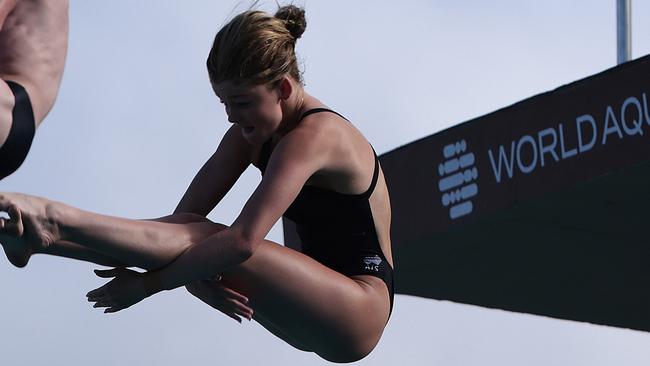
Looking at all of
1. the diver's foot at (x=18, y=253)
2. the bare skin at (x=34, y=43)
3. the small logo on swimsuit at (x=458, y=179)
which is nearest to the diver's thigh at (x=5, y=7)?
the bare skin at (x=34, y=43)

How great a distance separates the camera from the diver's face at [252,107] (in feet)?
20.8

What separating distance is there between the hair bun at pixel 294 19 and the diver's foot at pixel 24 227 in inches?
52.6

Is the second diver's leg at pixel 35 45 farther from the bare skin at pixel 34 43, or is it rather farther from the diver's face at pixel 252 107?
the diver's face at pixel 252 107

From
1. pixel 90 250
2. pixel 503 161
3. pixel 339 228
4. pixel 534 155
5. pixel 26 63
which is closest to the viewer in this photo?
pixel 26 63

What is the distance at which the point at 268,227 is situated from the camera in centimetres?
617

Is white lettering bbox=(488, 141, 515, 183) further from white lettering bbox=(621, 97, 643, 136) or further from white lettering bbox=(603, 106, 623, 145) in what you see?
white lettering bbox=(621, 97, 643, 136)

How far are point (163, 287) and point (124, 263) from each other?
0.18m

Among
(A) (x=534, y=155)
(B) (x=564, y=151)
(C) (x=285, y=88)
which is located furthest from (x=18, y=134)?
(A) (x=534, y=155)

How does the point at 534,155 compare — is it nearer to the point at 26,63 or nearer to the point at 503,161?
the point at 503,161

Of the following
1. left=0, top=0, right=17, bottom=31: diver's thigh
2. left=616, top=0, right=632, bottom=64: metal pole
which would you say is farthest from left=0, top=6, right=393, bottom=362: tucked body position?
left=616, top=0, right=632, bottom=64: metal pole

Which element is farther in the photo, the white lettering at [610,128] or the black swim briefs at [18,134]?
the white lettering at [610,128]

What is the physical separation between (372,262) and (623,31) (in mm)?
6213

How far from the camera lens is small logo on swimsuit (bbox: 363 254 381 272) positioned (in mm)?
6840

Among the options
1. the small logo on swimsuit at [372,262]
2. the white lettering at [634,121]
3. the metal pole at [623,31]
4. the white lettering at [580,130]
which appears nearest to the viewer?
the small logo on swimsuit at [372,262]
